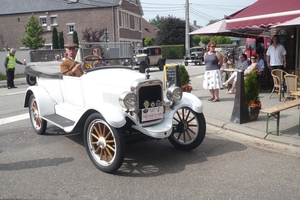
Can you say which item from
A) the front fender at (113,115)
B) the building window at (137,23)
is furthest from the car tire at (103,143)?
the building window at (137,23)

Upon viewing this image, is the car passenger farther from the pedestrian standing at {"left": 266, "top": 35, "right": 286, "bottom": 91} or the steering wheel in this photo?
the pedestrian standing at {"left": 266, "top": 35, "right": 286, "bottom": 91}

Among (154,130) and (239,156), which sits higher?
(154,130)

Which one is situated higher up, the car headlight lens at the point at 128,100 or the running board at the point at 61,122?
the car headlight lens at the point at 128,100

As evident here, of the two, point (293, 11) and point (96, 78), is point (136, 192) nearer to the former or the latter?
point (96, 78)

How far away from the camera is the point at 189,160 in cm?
525

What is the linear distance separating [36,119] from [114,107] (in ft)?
9.42

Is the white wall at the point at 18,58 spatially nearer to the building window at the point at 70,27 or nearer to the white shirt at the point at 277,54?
the building window at the point at 70,27

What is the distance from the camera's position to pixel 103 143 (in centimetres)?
478

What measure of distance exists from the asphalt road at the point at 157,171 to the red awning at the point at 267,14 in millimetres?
3794

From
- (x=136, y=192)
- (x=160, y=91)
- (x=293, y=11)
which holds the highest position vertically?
(x=293, y=11)

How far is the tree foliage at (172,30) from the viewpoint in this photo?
51.8 metres

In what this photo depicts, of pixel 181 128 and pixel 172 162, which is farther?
pixel 181 128

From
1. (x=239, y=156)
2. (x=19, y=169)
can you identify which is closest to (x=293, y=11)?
(x=239, y=156)

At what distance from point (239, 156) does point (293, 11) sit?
4.87 metres
